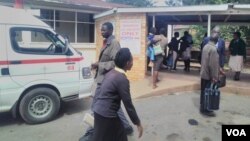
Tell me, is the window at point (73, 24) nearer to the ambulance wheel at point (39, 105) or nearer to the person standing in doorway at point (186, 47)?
the person standing in doorway at point (186, 47)

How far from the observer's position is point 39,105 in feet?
22.4

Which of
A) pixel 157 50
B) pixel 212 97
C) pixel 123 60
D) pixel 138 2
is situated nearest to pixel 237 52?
pixel 157 50

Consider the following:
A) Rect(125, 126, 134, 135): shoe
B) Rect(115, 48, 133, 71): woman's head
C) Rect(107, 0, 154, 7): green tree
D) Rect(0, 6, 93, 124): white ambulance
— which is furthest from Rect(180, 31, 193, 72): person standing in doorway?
Rect(107, 0, 154, 7): green tree

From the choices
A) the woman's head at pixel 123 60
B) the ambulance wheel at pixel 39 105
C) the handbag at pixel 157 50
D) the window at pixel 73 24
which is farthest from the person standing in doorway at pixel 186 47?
the woman's head at pixel 123 60

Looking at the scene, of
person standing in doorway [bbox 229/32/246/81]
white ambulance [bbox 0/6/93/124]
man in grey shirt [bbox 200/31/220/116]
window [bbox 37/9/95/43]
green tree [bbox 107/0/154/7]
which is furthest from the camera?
green tree [bbox 107/0/154/7]

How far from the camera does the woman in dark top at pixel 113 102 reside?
3.69m

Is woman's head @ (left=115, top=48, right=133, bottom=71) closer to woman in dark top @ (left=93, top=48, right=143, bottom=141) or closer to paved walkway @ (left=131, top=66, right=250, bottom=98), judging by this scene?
woman in dark top @ (left=93, top=48, right=143, bottom=141)

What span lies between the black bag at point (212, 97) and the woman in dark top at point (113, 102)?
10.9 ft

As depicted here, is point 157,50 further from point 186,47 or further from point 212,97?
point 186,47

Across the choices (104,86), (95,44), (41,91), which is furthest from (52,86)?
(95,44)

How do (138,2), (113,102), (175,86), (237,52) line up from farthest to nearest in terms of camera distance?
1. (138,2)
2. (237,52)
3. (175,86)
4. (113,102)

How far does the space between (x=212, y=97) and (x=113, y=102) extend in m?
3.56

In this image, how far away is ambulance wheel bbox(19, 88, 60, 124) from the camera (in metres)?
6.60

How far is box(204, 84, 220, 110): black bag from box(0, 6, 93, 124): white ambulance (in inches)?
112
